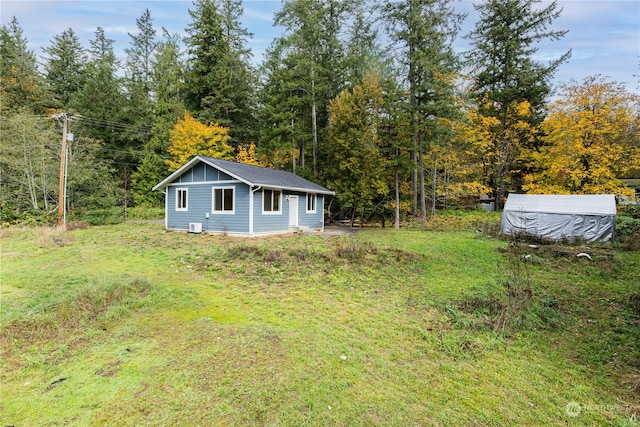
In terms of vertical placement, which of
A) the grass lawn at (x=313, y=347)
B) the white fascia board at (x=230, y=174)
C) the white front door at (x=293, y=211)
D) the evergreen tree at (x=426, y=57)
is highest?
the evergreen tree at (x=426, y=57)

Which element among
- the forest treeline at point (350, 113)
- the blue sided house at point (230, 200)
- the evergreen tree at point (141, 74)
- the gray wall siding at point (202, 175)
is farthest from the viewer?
the evergreen tree at point (141, 74)

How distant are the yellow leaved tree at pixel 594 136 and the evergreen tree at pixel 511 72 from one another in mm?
1941

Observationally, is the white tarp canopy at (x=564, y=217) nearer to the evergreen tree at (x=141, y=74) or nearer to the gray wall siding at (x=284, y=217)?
the gray wall siding at (x=284, y=217)

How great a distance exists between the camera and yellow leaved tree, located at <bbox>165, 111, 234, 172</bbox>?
21.2 meters

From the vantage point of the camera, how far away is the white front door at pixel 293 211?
14680mm

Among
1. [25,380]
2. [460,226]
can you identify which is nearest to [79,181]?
[25,380]

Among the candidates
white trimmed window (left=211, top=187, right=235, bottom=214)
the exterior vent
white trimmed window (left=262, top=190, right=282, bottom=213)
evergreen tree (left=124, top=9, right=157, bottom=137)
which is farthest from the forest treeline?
the exterior vent

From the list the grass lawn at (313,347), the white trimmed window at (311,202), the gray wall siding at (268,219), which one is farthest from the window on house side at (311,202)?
the grass lawn at (313,347)

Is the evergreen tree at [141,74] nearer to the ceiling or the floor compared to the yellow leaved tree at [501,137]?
nearer to the ceiling

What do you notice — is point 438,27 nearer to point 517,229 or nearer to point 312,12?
point 312,12

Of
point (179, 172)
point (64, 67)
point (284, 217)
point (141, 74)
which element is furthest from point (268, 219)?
point (64, 67)

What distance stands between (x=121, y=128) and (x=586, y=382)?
102ft

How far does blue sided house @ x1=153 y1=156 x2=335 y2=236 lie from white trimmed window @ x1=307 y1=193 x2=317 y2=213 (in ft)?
1.41

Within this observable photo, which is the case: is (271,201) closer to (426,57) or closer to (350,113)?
(350,113)
